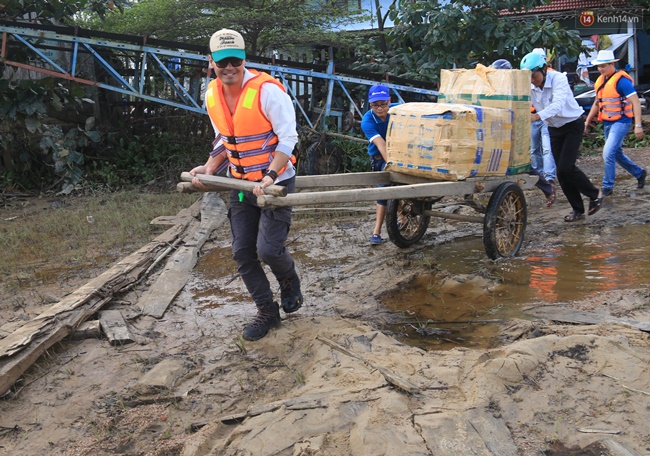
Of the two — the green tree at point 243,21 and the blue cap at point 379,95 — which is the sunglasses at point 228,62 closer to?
the blue cap at point 379,95

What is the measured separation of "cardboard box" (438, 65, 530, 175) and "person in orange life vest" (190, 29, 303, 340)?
8.40 ft

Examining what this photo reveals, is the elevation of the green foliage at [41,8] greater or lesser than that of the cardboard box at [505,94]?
greater

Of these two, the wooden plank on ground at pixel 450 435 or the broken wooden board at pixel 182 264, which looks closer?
the wooden plank on ground at pixel 450 435

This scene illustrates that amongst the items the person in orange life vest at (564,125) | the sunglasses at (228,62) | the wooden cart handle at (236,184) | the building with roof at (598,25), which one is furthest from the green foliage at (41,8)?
the building with roof at (598,25)

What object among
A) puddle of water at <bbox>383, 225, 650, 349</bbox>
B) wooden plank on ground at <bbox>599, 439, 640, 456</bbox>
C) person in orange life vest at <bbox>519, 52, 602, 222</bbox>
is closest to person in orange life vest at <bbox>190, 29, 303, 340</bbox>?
puddle of water at <bbox>383, 225, 650, 349</bbox>

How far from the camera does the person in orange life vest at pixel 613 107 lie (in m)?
8.13

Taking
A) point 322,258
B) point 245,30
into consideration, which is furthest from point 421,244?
point 245,30

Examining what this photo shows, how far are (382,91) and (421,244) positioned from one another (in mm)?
1747

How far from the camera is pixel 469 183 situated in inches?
230

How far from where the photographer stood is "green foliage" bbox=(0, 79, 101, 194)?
425 inches

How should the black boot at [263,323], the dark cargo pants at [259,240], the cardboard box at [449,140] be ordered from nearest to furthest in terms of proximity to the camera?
the dark cargo pants at [259,240] → the black boot at [263,323] → the cardboard box at [449,140]

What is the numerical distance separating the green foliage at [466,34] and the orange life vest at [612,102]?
4684 mm

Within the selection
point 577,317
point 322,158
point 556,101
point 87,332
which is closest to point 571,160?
point 556,101

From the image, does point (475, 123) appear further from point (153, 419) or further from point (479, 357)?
point (153, 419)
